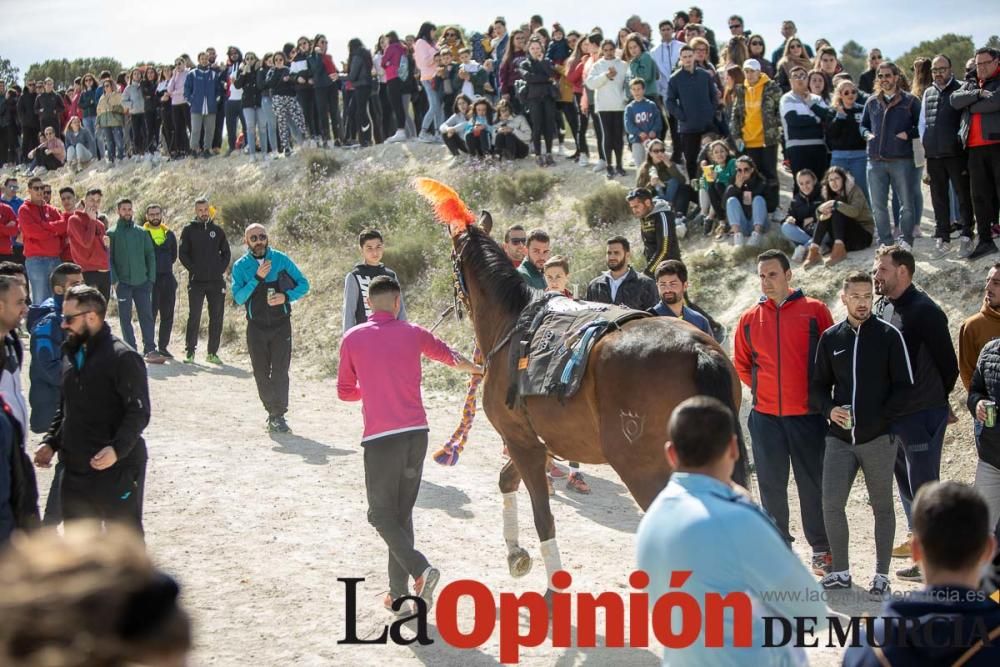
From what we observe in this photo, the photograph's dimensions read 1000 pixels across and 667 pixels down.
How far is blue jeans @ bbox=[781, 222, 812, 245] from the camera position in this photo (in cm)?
1245

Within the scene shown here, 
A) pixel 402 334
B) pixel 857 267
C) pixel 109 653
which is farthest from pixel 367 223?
pixel 109 653

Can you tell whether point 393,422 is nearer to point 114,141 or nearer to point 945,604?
point 945,604

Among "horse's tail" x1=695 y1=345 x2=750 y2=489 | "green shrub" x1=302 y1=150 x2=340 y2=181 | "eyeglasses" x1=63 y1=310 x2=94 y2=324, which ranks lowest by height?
"horse's tail" x1=695 y1=345 x2=750 y2=489

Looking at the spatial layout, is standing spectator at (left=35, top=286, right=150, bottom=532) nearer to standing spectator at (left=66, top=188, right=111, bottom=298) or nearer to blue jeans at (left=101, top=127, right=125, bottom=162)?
standing spectator at (left=66, top=188, right=111, bottom=298)

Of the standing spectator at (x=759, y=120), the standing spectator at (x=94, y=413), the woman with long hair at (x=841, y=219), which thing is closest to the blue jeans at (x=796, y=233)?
the woman with long hair at (x=841, y=219)

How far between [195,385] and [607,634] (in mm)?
8499

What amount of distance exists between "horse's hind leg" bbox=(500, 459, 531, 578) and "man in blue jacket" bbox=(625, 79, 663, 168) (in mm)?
9187

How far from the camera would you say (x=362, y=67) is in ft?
67.7

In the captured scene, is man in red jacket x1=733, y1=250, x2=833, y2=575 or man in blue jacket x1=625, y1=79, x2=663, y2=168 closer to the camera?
man in red jacket x1=733, y1=250, x2=833, y2=575

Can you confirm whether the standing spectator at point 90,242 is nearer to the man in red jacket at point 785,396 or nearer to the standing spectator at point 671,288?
the standing spectator at point 671,288

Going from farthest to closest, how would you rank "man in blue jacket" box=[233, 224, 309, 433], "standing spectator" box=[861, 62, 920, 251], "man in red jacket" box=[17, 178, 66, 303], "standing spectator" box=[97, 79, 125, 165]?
"standing spectator" box=[97, 79, 125, 165], "man in red jacket" box=[17, 178, 66, 303], "standing spectator" box=[861, 62, 920, 251], "man in blue jacket" box=[233, 224, 309, 433]

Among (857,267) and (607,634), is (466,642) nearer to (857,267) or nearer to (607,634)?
(607,634)

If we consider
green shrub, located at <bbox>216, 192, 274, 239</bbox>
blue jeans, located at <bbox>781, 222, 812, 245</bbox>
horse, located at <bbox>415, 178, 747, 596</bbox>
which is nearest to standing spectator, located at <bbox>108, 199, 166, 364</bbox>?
green shrub, located at <bbox>216, 192, 274, 239</bbox>

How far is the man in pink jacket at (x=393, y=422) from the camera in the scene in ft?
20.9
